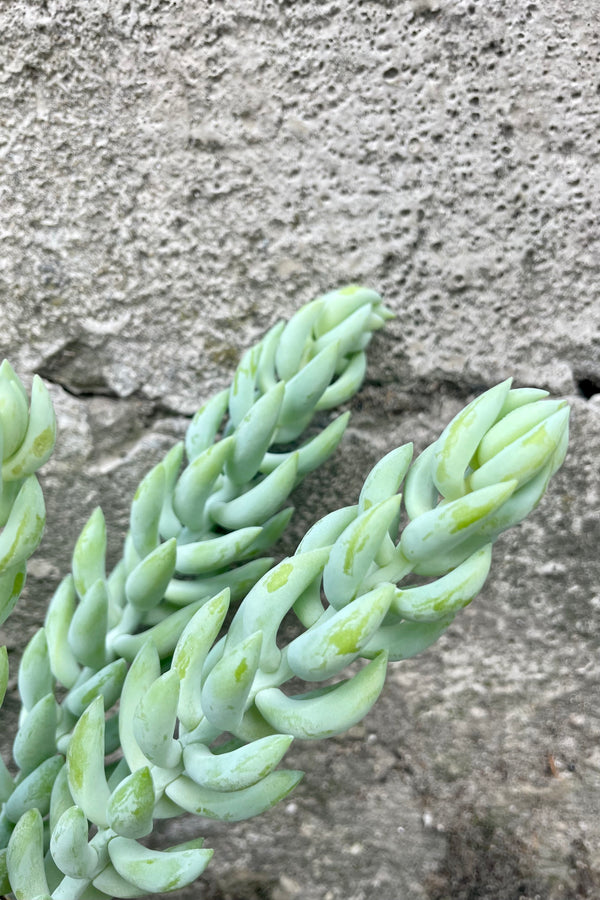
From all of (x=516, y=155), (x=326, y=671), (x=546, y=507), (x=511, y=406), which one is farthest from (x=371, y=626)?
(x=516, y=155)

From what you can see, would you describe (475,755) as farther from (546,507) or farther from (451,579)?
(451,579)

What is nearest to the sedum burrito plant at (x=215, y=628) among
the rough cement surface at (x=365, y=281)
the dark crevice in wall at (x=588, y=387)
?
the rough cement surface at (x=365, y=281)

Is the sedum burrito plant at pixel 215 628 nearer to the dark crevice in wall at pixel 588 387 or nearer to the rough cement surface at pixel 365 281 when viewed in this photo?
the rough cement surface at pixel 365 281

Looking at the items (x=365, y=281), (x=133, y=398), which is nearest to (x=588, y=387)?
(x=365, y=281)

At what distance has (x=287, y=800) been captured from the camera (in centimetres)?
79

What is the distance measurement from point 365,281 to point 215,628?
0.44 m

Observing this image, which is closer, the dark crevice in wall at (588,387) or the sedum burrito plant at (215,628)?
the sedum burrito plant at (215,628)

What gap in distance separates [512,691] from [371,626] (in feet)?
1.59

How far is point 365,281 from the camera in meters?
0.73

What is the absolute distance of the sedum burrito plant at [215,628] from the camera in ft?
1.29

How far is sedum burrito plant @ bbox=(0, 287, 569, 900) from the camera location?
0.39m

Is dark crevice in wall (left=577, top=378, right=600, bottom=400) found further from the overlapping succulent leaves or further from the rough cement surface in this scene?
the overlapping succulent leaves

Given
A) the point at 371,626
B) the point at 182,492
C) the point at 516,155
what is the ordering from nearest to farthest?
the point at 371,626 → the point at 182,492 → the point at 516,155

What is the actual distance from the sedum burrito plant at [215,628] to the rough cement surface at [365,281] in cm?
21
